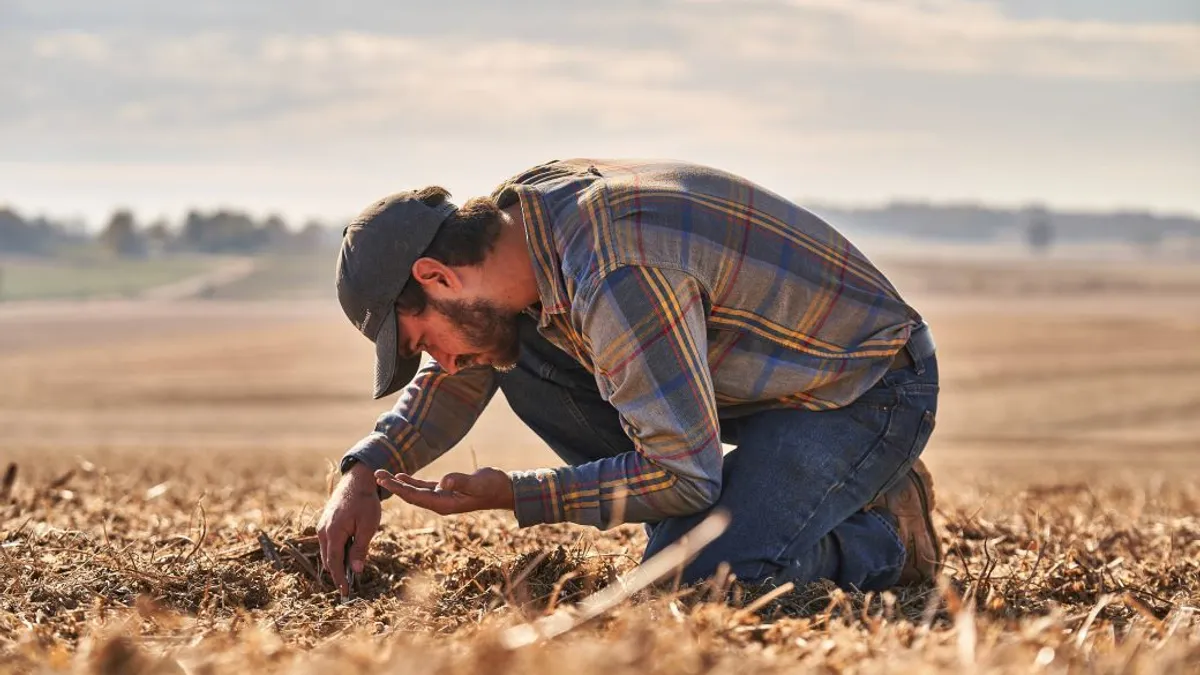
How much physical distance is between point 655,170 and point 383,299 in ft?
2.81

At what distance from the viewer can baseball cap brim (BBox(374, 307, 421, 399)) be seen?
3531mm

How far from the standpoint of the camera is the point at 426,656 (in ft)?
7.55

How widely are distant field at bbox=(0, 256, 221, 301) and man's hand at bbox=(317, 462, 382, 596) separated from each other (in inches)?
2516

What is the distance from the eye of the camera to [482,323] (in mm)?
3504

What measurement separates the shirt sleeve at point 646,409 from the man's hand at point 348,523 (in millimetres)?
595

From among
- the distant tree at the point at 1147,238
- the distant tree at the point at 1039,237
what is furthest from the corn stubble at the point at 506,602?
the distant tree at the point at 1147,238

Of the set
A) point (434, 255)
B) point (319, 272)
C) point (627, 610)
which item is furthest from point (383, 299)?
point (319, 272)

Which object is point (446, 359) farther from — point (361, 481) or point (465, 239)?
point (361, 481)

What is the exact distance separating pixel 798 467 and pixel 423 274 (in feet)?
4.07

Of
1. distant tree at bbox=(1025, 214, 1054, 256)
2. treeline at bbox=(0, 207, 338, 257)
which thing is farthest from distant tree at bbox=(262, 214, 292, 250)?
distant tree at bbox=(1025, 214, 1054, 256)

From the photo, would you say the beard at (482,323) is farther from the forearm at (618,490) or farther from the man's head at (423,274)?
the forearm at (618,490)

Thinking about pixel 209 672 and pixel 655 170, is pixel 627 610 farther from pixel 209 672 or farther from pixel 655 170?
pixel 655 170

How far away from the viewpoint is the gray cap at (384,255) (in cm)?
341

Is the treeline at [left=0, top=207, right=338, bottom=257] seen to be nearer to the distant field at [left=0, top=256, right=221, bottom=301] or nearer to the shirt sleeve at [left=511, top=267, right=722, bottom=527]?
the distant field at [left=0, top=256, right=221, bottom=301]
